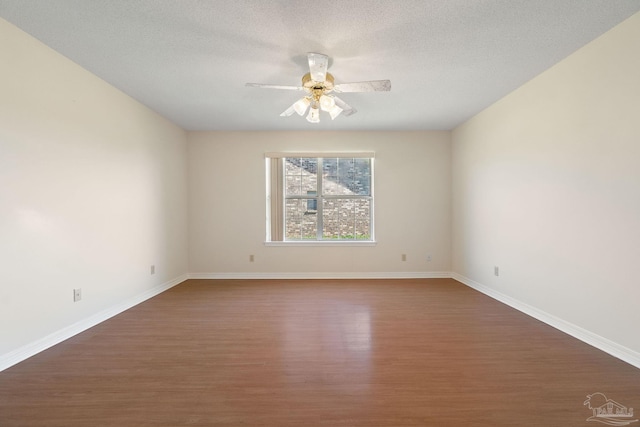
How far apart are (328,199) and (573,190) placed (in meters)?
3.10

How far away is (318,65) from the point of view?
81.4 inches

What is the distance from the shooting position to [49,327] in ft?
7.14

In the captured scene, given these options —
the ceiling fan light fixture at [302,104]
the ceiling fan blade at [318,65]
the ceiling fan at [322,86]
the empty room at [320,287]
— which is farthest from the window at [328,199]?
the ceiling fan blade at [318,65]

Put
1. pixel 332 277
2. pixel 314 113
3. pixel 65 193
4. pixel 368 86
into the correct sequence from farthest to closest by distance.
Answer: pixel 332 277, pixel 314 113, pixel 65 193, pixel 368 86

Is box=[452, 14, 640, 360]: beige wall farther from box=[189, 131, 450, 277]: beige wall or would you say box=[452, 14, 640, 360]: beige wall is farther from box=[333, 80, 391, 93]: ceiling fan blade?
box=[333, 80, 391, 93]: ceiling fan blade

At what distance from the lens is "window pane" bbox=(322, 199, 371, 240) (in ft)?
15.1

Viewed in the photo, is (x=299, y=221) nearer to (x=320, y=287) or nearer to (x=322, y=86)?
(x=320, y=287)

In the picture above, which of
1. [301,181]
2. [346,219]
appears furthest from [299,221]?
[346,219]

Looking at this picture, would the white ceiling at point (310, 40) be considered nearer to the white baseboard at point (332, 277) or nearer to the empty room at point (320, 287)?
the empty room at point (320, 287)

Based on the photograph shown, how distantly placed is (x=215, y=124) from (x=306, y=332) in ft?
10.9

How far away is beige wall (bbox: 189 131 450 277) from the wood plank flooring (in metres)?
1.51

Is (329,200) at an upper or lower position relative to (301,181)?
lower

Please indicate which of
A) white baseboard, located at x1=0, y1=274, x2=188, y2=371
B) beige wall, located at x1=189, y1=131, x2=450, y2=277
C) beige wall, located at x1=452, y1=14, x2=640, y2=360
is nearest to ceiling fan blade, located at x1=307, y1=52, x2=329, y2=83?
beige wall, located at x1=452, y1=14, x2=640, y2=360

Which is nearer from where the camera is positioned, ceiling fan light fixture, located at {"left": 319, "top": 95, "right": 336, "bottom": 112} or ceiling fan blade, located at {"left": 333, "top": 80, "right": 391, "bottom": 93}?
ceiling fan blade, located at {"left": 333, "top": 80, "right": 391, "bottom": 93}
